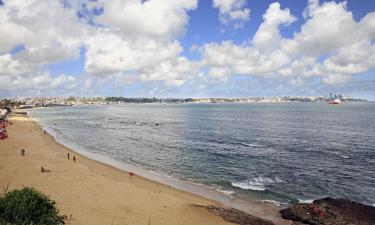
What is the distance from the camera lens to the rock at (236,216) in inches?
1073

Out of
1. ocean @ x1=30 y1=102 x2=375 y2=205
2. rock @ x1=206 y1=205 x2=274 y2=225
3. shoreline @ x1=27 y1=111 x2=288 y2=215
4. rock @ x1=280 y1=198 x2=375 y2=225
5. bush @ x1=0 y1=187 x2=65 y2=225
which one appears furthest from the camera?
ocean @ x1=30 y1=102 x2=375 y2=205

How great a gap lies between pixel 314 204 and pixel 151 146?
143 ft

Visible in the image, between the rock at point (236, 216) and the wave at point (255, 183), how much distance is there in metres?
8.18

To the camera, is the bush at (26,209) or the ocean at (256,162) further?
the ocean at (256,162)

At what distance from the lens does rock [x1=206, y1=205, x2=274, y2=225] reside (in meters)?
27.3

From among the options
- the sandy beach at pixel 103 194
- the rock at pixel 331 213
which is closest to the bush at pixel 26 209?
the sandy beach at pixel 103 194

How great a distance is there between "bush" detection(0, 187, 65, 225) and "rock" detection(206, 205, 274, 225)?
48.9ft

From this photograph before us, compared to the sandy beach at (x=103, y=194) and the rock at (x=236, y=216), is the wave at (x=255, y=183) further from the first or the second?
the rock at (x=236, y=216)

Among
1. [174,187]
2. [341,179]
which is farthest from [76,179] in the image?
[341,179]

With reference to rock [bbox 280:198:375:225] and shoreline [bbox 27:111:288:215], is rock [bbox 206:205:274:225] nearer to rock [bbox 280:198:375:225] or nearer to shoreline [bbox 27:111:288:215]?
shoreline [bbox 27:111:288:215]

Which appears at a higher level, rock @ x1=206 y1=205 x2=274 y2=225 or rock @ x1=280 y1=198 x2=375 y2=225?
rock @ x1=280 y1=198 x2=375 y2=225

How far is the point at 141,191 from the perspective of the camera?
116ft

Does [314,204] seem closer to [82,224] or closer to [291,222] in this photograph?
[291,222]

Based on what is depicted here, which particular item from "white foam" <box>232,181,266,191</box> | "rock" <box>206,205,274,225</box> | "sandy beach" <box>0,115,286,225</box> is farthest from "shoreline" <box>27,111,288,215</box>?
"white foam" <box>232,181,266,191</box>
